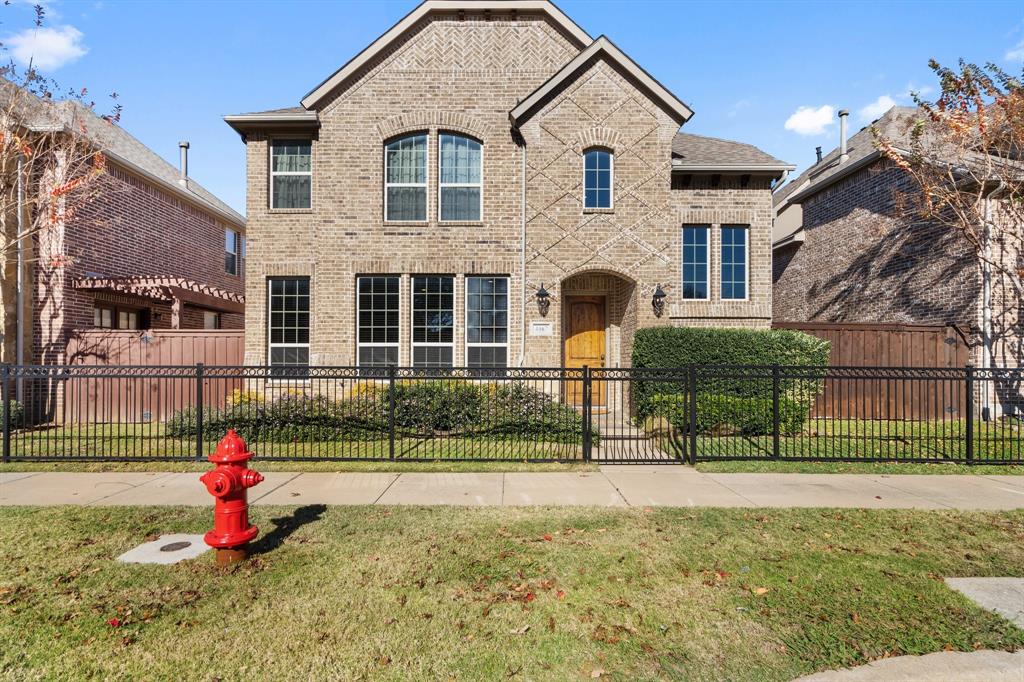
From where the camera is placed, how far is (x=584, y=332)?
13523 mm

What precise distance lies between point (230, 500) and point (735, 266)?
12.5 meters

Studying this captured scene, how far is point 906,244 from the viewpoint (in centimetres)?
1433

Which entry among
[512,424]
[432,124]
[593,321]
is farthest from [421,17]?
[512,424]

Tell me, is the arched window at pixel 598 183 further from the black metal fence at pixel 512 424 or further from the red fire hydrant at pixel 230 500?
the red fire hydrant at pixel 230 500

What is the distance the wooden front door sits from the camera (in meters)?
13.4

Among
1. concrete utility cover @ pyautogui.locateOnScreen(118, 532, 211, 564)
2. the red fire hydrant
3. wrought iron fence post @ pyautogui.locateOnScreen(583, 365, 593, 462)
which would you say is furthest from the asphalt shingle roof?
concrete utility cover @ pyautogui.locateOnScreen(118, 532, 211, 564)

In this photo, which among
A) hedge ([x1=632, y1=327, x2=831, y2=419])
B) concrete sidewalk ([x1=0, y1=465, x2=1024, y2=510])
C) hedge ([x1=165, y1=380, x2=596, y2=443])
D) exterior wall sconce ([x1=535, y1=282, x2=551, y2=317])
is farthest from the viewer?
exterior wall sconce ([x1=535, y1=282, x2=551, y2=317])

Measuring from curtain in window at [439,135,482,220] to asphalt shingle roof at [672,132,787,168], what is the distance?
17.0 feet

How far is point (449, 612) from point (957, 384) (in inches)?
593

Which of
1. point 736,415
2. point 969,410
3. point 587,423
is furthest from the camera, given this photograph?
point 736,415

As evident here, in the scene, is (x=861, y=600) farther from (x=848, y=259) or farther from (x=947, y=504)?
(x=848, y=259)

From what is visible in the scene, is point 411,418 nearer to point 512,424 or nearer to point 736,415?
point 512,424

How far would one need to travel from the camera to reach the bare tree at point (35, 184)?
11.6m

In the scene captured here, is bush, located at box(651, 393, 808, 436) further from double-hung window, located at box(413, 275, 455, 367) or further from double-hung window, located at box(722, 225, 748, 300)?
double-hung window, located at box(413, 275, 455, 367)
